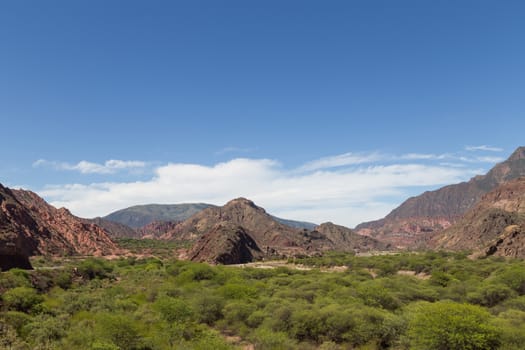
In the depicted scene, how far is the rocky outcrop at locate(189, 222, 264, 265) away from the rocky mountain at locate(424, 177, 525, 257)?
6740 cm

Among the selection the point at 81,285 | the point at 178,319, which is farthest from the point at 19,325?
the point at 81,285

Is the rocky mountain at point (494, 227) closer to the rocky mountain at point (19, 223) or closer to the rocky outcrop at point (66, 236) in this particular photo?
the rocky mountain at point (19, 223)

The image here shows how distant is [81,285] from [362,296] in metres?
40.5

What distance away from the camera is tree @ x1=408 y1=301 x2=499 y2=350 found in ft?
77.6

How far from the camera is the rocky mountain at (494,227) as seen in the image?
90000 mm

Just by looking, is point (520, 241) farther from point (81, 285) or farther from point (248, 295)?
point (81, 285)

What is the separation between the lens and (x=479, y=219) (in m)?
154

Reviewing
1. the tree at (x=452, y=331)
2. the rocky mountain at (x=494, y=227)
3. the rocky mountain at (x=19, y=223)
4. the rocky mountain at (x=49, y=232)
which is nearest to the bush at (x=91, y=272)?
the rocky mountain at (x=19, y=223)

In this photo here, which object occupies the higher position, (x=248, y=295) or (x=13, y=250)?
(x=13, y=250)

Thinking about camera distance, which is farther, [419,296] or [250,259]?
[250,259]

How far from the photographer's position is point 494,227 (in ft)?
464

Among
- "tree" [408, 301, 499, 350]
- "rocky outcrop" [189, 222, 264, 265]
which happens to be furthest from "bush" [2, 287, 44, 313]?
"rocky outcrop" [189, 222, 264, 265]

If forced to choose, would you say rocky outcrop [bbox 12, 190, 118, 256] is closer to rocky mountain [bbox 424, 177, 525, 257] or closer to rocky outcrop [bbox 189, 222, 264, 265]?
rocky outcrop [bbox 189, 222, 264, 265]

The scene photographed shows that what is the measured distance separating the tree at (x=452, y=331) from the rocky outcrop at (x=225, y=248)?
80041mm
